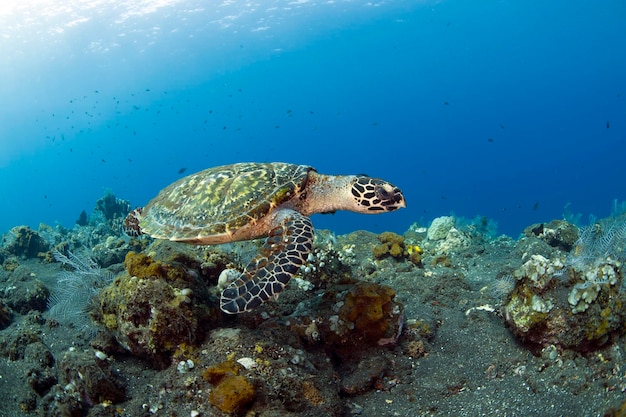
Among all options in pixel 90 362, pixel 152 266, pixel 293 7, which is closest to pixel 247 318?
pixel 152 266

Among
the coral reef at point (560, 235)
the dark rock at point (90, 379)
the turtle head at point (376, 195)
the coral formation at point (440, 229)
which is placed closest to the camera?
the dark rock at point (90, 379)

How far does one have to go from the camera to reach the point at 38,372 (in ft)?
15.6

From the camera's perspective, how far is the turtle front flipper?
14.1 feet

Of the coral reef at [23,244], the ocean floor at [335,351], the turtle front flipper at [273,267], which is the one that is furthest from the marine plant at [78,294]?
the coral reef at [23,244]

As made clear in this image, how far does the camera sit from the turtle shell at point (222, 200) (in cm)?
563

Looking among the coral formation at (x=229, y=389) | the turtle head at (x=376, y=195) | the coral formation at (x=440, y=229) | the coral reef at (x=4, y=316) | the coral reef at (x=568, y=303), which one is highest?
the turtle head at (x=376, y=195)

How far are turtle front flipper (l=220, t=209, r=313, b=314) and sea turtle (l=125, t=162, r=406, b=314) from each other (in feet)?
0.05

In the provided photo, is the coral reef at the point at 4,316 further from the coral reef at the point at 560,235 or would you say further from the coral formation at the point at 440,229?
the coral reef at the point at 560,235

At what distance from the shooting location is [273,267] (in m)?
4.62

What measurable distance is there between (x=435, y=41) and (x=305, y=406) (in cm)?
11788

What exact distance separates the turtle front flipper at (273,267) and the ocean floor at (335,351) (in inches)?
17.6

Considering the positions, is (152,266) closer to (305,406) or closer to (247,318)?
(247,318)

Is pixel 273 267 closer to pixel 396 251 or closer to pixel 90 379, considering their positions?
pixel 90 379

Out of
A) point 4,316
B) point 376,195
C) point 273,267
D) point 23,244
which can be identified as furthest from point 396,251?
point 23,244
